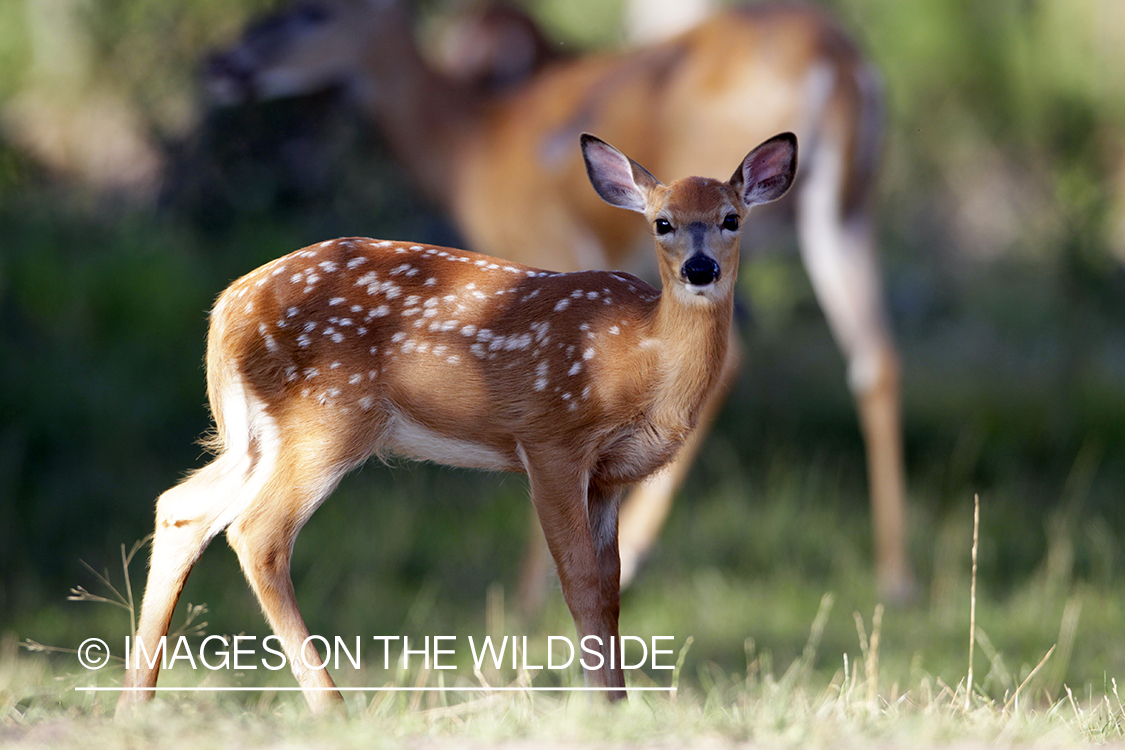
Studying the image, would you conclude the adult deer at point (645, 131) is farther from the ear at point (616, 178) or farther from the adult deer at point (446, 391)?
the adult deer at point (446, 391)

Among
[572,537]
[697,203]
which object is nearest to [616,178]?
[697,203]

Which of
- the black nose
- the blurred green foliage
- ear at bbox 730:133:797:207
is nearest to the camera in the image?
the black nose

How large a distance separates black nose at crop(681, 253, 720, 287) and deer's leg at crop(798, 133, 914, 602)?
3080mm

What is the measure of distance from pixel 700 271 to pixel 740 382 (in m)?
6.20

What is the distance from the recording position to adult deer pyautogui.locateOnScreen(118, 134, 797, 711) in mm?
2637

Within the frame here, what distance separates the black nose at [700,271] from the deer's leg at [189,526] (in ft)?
3.34

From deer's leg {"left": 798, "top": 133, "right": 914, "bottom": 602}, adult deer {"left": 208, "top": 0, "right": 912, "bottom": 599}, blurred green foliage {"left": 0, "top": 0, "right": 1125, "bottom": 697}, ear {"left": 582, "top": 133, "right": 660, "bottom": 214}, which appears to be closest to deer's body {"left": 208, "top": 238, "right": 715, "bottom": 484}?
ear {"left": 582, "top": 133, "right": 660, "bottom": 214}

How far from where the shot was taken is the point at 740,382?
872 cm

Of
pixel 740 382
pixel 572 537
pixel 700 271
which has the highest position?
pixel 700 271

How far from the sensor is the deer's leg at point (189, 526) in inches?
106

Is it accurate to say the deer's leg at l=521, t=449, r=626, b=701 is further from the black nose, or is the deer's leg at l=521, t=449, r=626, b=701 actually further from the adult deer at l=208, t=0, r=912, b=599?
the adult deer at l=208, t=0, r=912, b=599

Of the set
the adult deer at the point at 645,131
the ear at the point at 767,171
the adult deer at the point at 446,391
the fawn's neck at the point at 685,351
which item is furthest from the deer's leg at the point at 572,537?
the adult deer at the point at 645,131

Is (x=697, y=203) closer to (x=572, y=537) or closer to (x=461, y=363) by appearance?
(x=461, y=363)

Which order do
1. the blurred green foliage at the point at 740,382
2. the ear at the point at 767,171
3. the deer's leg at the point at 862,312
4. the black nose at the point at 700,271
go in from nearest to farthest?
the black nose at the point at 700,271 < the ear at the point at 767,171 < the deer's leg at the point at 862,312 < the blurred green foliage at the point at 740,382
